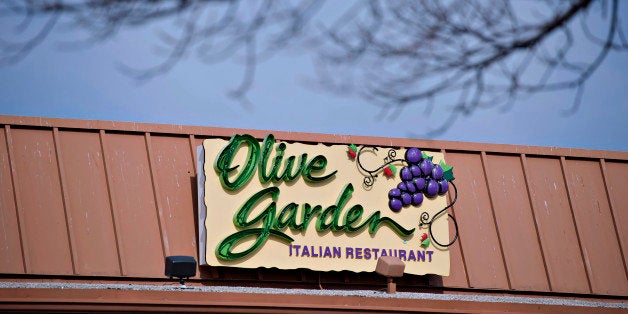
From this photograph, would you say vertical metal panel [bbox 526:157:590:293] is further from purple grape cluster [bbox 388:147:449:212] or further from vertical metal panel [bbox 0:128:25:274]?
vertical metal panel [bbox 0:128:25:274]

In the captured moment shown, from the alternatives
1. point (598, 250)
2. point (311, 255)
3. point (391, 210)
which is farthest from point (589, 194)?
point (311, 255)

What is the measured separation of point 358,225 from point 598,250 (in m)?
4.02

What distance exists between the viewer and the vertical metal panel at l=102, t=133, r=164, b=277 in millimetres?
14391

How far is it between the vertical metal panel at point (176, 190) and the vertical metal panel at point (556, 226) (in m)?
5.56

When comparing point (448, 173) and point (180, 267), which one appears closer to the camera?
point (180, 267)

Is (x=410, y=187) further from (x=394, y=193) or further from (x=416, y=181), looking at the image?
(x=394, y=193)

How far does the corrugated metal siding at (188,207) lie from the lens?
46.4ft

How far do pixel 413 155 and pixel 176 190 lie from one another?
12.3 ft

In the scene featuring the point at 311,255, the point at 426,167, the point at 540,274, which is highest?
the point at 426,167

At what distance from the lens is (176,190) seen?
15.1 metres

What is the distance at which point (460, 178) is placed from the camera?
1655 cm

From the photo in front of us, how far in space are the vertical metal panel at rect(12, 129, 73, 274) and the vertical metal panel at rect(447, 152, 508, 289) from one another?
6.11 metres

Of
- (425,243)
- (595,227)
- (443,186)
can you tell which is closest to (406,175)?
(443,186)

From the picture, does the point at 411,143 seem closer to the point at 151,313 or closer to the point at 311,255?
the point at 311,255
